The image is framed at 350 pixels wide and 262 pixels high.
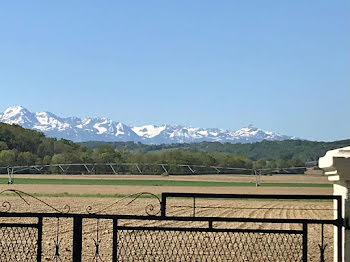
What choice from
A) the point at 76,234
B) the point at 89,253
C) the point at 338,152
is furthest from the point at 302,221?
the point at 89,253

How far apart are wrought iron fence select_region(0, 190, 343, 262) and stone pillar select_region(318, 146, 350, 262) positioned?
0.08 meters

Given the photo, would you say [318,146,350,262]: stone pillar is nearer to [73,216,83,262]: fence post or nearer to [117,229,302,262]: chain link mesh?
[73,216,83,262]: fence post

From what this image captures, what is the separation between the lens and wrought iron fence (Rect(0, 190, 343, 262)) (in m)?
5.71

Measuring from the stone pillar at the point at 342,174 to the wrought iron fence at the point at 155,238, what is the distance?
0.08 m

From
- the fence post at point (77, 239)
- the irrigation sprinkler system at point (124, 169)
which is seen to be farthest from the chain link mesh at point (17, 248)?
the irrigation sprinkler system at point (124, 169)

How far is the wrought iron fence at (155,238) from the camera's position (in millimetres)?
5711

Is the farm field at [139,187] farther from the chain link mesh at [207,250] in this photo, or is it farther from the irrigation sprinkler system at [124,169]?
the chain link mesh at [207,250]

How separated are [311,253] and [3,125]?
11868cm

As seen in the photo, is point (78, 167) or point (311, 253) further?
point (78, 167)

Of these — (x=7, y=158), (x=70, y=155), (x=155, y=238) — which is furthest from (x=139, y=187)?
(x=70, y=155)

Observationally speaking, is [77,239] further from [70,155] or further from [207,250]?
[70,155]

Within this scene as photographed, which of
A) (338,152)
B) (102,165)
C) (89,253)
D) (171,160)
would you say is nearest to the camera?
(338,152)

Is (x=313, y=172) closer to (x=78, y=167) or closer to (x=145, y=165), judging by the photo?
(x=145, y=165)

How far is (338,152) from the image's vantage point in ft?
16.7
